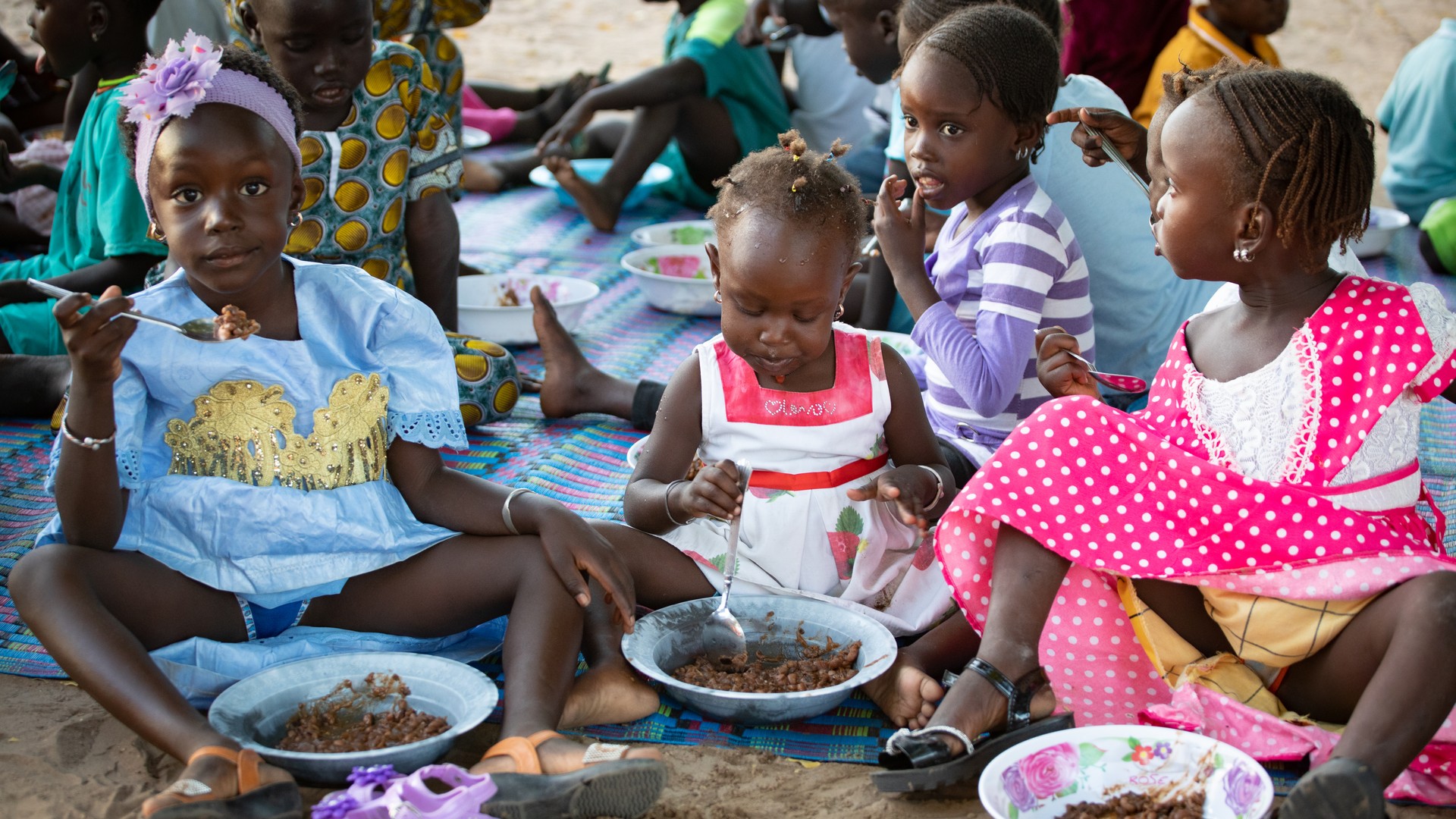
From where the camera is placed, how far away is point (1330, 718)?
5.43ft

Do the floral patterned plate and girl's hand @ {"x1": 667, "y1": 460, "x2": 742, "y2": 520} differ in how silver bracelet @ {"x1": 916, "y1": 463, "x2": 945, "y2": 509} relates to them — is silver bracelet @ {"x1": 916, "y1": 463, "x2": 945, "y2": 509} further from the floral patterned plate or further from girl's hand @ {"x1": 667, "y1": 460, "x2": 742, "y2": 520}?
the floral patterned plate

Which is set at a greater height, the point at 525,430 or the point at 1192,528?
the point at 1192,528

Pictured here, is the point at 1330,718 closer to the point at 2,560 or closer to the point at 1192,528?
the point at 1192,528

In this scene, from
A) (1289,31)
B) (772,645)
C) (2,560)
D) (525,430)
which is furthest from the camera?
(1289,31)

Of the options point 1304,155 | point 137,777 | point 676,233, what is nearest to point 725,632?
point 137,777

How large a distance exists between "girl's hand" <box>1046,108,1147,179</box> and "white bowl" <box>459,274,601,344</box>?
157 centimetres

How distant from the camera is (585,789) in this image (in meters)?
1.47

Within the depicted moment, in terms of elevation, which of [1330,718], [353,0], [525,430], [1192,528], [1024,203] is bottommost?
[525,430]

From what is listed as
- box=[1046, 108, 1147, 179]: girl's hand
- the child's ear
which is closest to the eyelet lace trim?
box=[1046, 108, 1147, 179]: girl's hand

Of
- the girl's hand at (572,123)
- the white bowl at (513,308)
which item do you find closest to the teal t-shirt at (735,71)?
the girl's hand at (572,123)

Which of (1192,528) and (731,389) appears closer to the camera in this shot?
(1192,528)

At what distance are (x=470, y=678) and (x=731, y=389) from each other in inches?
25.5

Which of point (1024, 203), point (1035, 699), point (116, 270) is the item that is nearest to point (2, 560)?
point (116, 270)

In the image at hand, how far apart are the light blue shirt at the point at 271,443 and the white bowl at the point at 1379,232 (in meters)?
3.25
